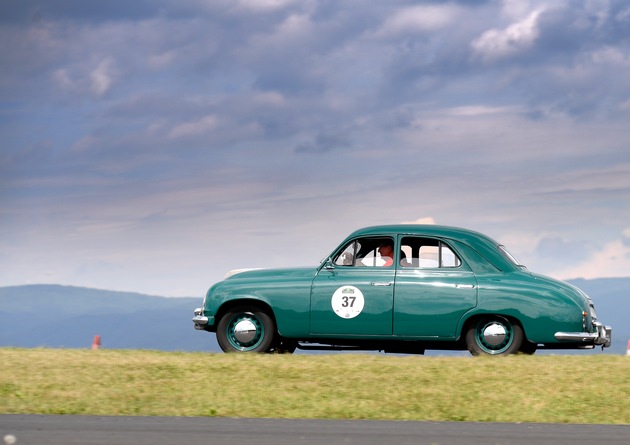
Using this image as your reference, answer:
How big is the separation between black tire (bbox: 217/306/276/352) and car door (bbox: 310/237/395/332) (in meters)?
0.73

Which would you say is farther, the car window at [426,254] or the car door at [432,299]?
the car window at [426,254]

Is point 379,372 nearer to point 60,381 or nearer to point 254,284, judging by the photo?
point 254,284

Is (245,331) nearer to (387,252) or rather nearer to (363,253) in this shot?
(363,253)

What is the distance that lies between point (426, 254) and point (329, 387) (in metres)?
3.21

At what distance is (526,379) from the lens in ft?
45.8

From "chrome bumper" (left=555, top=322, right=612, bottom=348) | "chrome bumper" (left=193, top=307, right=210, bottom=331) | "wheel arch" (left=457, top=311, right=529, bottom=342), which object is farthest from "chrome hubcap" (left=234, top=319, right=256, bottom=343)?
"chrome bumper" (left=555, top=322, right=612, bottom=348)

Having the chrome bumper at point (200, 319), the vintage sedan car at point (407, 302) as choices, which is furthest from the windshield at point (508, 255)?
the chrome bumper at point (200, 319)

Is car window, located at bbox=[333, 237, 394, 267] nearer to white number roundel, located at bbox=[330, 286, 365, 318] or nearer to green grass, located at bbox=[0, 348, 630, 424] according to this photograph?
white number roundel, located at bbox=[330, 286, 365, 318]

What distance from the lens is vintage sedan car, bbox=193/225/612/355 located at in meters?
15.5

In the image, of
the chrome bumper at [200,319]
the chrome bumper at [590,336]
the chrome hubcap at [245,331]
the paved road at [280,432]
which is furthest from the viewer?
the chrome bumper at [200,319]

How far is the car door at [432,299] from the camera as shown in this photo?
51.4 feet

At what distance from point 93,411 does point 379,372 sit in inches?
150

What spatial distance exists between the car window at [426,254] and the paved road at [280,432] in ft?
13.5

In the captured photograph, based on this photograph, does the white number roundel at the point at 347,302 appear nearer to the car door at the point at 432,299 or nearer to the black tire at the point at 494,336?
the car door at the point at 432,299
